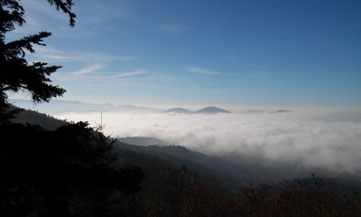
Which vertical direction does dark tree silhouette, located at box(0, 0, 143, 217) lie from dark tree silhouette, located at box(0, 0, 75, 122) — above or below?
below

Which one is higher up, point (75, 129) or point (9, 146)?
point (75, 129)

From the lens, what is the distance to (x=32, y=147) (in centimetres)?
338

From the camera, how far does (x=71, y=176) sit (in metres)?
3.42

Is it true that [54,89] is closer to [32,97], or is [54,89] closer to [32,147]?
[32,97]

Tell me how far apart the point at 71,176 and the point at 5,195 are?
3.97ft

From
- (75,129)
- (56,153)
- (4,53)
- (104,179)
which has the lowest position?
(104,179)

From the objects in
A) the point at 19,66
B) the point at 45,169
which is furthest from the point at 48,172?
the point at 19,66

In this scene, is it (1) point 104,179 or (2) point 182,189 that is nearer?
(1) point 104,179

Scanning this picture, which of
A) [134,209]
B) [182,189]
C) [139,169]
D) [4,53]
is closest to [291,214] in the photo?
[182,189]

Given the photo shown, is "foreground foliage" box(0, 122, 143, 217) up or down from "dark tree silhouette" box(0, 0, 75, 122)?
down

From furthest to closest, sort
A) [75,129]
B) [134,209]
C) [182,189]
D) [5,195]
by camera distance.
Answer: [182,189] < [134,209] < [75,129] < [5,195]

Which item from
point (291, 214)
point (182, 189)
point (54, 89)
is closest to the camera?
point (54, 89)

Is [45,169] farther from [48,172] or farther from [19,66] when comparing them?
[19,66]

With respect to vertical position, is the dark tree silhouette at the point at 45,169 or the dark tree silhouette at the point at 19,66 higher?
the dark tree silhouette at the point at 19,66
